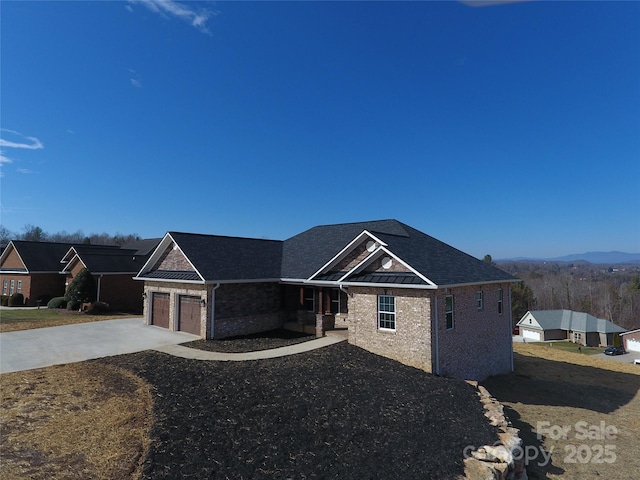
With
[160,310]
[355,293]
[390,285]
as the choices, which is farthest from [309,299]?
[160,310]

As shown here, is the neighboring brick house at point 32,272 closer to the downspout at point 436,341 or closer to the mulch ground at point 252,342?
the mulch ground at point 252,342

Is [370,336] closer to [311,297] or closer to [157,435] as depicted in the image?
[311,297]

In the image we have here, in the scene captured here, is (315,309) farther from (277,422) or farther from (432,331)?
(277,422)

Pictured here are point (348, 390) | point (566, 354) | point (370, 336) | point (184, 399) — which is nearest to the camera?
point (184, 399)

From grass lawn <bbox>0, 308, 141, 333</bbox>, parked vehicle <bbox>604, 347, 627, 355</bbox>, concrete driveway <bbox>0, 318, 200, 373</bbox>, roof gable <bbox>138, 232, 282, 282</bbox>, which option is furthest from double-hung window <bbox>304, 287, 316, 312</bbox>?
parked vehicle <bbox>604, 347, 627, 355</bbox>

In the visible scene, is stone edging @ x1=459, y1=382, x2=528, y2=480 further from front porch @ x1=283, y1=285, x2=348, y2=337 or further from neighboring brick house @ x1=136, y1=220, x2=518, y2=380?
front porch @ x1=283, y1=285, x2=348, y2=337

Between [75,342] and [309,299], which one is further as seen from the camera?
[309,299]

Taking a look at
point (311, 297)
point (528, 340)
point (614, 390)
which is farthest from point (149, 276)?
point (528, 340)
